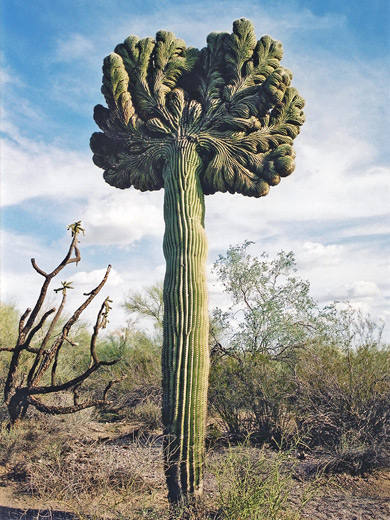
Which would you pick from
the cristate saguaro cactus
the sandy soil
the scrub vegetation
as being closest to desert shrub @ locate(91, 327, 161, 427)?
the scrub vegetation

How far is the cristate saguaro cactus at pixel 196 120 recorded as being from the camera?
18.7ft

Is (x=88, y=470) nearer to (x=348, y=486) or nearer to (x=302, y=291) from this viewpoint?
(x=348, y=486)

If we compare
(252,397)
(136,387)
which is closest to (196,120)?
(252,397)

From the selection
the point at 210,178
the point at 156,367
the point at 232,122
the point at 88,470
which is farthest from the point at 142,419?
the point at 232,122

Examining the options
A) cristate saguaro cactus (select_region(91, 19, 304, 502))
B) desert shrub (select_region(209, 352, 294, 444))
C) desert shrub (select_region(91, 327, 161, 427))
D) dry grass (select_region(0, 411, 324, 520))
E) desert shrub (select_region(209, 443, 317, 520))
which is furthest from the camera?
desert shrub (select_region(91, 327, 161, 427))

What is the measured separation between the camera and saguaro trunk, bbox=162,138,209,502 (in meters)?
4.68

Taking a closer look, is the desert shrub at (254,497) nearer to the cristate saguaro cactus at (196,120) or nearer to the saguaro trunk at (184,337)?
the saguaro trunk at (184,337)

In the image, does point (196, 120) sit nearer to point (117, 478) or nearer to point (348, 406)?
point (348, 406)

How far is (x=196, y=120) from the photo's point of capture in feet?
19.6

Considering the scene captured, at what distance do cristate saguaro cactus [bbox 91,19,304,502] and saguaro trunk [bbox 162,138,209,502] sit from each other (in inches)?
0.9

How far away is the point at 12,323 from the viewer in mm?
10078

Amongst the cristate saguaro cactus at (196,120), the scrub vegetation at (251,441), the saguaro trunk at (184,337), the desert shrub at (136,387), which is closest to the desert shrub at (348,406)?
the scrub vegetation at (251,441)

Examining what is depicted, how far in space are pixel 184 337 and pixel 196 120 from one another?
2872 millimetres

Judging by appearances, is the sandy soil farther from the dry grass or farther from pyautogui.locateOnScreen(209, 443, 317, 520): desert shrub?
pyautogui.locateOnScreen(209, 443, 317, 520): desert shrub
